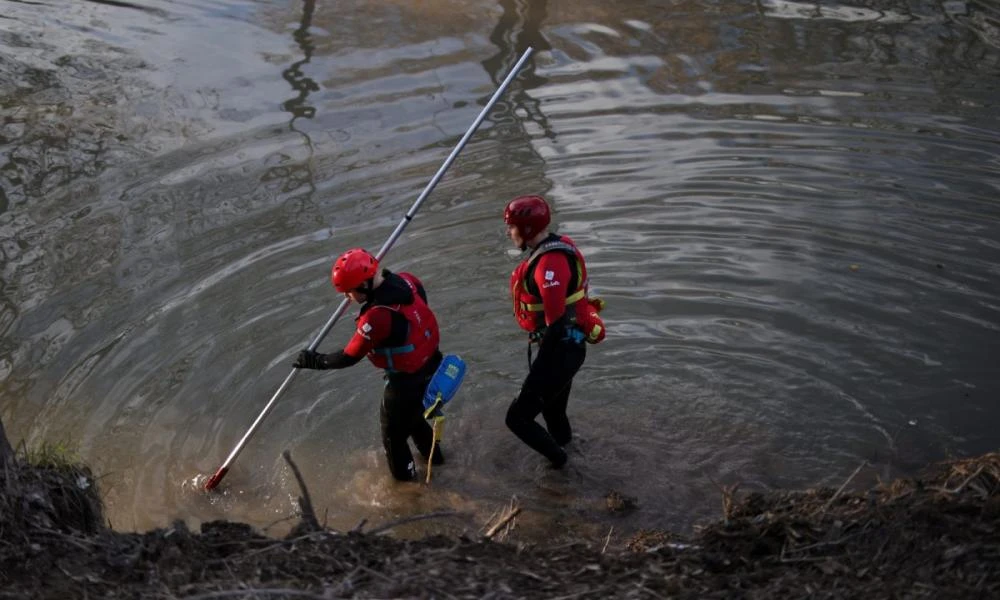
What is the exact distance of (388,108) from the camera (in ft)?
48.0

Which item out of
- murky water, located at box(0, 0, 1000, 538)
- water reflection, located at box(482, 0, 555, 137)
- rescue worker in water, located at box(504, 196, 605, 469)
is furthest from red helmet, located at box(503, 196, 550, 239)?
water reflection, located at box(482, 0, 555, 137)

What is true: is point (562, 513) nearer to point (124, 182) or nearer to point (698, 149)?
point (698, 149)

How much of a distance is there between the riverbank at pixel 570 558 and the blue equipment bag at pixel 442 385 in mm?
1617

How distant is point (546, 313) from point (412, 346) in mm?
1022

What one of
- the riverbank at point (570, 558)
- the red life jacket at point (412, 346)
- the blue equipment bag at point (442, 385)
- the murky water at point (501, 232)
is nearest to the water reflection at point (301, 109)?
the murky water at point (501, 232)

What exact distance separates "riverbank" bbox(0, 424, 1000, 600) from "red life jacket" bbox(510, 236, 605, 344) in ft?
6.84

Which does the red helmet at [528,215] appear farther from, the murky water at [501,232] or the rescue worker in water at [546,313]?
the murky water at [501,232]

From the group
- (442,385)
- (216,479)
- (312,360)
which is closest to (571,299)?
(442,385)

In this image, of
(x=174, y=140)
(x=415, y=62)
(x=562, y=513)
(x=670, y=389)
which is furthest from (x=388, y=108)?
(x=562, y=513)

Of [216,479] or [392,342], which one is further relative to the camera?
[216,479]

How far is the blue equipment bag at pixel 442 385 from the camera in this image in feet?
26.7

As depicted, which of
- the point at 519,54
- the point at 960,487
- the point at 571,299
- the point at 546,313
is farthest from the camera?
the point at 519,54

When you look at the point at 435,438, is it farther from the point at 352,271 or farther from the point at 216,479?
the point at 216,479

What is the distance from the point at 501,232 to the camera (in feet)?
38.9
